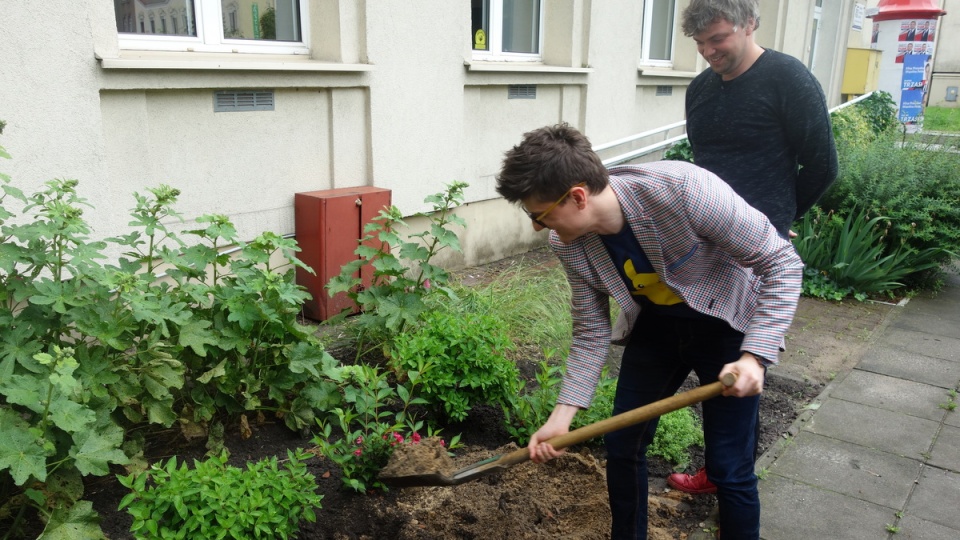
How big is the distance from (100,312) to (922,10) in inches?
531

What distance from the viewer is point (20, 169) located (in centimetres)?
384

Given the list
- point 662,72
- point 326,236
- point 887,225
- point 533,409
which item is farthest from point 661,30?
point 533,409

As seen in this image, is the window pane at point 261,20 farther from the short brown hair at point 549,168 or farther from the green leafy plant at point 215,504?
the short brown hair at point 549,168

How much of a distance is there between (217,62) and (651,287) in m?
3.23

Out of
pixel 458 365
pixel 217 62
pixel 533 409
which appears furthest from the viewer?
A: pixel 217 62

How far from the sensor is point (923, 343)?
5.56 metres

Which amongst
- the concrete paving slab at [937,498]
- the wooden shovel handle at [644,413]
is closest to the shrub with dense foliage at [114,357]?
the wooden shovel handle at [644,413]

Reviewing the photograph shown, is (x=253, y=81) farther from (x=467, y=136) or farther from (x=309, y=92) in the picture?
(x=467, y=136)

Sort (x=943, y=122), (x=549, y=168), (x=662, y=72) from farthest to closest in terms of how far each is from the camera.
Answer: (x=943, y=122)
(x=662, y=72)
(x=549, y=168)

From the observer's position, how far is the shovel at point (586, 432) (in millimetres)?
2156

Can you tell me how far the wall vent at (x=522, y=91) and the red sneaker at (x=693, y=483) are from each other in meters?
4.58

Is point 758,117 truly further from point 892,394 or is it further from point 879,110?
point 879,110

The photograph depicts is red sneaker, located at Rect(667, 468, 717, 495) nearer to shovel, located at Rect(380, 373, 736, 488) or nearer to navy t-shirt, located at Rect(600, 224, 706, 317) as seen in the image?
shovel, located at Rect(380, 373, 736, 488)

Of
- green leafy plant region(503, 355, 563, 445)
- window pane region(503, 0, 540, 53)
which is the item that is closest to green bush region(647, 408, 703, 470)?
green leafy plant region(503, 355, 563, 445)
